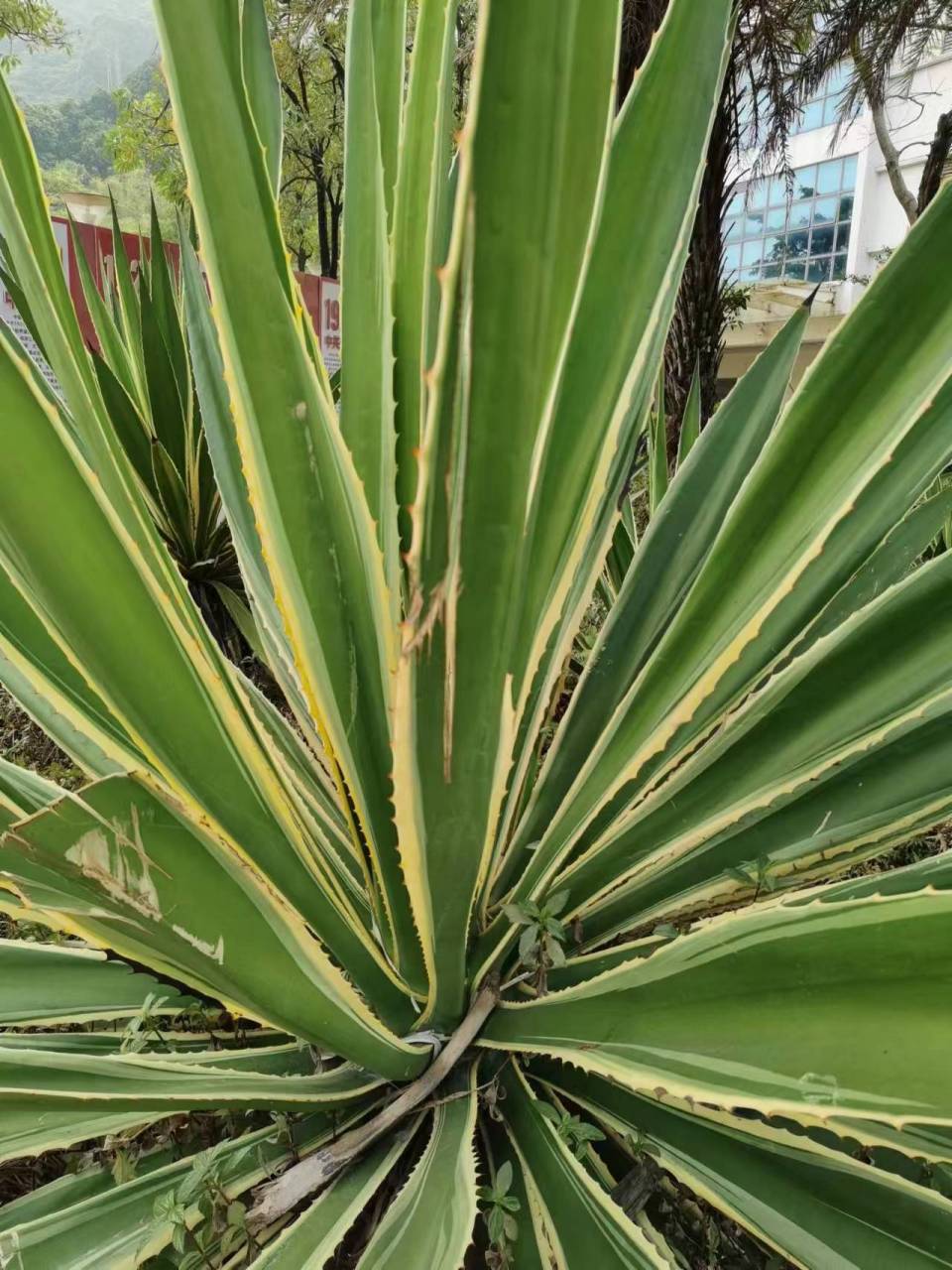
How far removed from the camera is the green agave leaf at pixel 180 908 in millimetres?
447

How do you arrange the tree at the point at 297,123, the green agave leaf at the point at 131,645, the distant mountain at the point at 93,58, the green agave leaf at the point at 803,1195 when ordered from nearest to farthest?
1. the green agave leaf at the point at 131,645
2. the green agave leaf at the point at 803,1195
3. the tree at the point at 297,123
4. the distant mountain at the point at 93,58

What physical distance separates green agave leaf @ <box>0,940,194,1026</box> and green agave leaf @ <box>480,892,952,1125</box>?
1.50ft

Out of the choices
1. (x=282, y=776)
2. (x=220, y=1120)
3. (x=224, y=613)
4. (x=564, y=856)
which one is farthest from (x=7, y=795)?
(x=224, y=613)

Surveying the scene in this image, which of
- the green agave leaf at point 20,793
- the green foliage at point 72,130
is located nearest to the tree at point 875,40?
the green agave leaf at point 20,793

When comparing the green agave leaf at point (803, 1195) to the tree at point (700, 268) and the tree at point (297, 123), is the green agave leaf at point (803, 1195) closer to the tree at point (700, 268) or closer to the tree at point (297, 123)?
the tree at point (700, 268)

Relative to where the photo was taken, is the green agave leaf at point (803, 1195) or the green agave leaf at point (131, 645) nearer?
the green agave leaf at point (131, 645)

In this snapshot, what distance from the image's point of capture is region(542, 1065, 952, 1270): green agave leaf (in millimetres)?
597

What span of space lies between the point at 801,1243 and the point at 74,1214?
1.81 feet

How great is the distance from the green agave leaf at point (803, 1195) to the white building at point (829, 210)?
16262 millimetres

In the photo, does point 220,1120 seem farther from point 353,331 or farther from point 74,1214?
point 353,331

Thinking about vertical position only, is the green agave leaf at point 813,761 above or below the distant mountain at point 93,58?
below

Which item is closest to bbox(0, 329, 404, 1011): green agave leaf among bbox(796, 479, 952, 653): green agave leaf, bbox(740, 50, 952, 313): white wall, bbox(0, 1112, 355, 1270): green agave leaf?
bbox(0, 1112, 355, 1270): green agave leaf

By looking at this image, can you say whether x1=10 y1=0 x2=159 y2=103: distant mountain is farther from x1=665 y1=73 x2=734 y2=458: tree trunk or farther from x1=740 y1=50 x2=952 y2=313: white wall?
x1=665 y1=73 x2=734 y2=458: tree trunk

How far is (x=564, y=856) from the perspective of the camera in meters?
0.78
